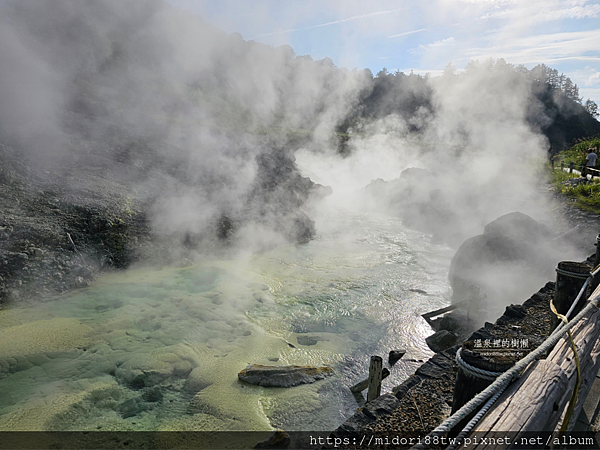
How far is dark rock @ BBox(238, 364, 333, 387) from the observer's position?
5.00 metres

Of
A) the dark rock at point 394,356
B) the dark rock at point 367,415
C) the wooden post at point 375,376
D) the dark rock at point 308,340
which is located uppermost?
the dark rock at point 367,415

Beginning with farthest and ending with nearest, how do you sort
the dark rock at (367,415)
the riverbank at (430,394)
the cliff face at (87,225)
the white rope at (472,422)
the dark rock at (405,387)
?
the cliff face at (87,225) → the dark rock at (405,387) → the dark rock at (367,415) → the riverbank at (430,394) → the white rope at (472,422)

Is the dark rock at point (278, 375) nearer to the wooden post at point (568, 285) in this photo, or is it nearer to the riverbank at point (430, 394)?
the riverbank at point (430, 394)

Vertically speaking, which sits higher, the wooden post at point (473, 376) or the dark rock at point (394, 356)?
the wooden post at point (473, 376)

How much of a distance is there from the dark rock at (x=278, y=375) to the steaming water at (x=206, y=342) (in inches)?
4.6

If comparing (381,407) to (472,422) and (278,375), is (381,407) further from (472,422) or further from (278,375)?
(278,375)

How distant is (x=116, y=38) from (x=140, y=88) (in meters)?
3.23

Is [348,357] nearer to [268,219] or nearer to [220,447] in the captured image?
[220,447]

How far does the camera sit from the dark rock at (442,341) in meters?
6.29

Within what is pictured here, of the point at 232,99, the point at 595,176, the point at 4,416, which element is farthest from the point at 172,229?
the point at 595,176

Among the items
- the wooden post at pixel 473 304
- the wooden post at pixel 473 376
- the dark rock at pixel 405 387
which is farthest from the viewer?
the wooden post at pixel 473 304

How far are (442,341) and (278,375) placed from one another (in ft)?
11.0

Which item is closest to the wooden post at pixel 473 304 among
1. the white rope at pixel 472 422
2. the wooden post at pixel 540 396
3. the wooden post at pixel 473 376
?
the wooden post at pixel 540 396

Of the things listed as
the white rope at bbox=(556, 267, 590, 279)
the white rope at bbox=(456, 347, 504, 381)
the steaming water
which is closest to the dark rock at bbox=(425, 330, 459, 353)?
the steaming water
